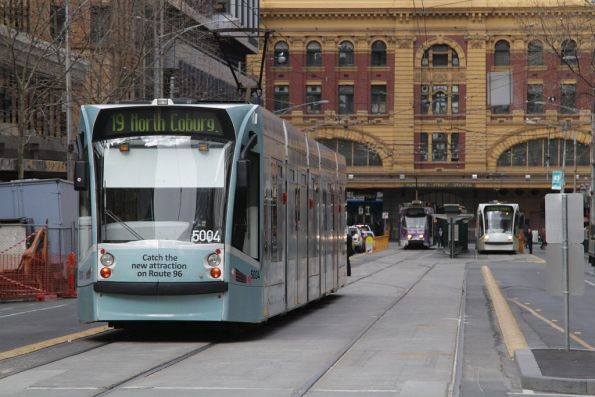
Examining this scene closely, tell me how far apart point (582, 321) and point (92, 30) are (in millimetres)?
20388

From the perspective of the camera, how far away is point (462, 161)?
8594 cm

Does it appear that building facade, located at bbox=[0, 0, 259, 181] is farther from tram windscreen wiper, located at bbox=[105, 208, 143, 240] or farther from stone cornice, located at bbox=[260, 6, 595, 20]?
stone cornice, located at bbox=[260, 6, 595, 20]

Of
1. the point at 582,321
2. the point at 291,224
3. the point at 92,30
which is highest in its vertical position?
the point at 92,30

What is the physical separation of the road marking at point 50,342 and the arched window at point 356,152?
68.9m

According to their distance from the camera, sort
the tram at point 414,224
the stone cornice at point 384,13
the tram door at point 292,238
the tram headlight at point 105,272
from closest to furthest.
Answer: the tram headlight at point 105,272, the tram door at point 292,238, the tram at point 414,224, the stone cornice at point 384,13

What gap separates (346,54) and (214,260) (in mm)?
71846

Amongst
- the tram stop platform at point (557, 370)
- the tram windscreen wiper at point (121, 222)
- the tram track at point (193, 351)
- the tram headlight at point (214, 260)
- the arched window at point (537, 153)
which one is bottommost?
the tram track at point (193, 351)

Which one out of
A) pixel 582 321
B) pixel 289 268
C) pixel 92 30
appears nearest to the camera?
pixel 289 268

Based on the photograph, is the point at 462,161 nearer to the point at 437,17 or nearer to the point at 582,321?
the point at 437,17

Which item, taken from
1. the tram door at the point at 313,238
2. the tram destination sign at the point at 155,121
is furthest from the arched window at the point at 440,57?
the tram destination sign at the point at 155,121

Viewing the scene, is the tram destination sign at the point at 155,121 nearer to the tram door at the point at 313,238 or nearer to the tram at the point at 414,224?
the tram door at the point at 313,238

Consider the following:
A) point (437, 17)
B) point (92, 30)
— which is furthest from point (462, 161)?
point (92, 30)

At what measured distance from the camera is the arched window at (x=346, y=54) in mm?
86000

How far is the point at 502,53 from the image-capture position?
84.7 metres
